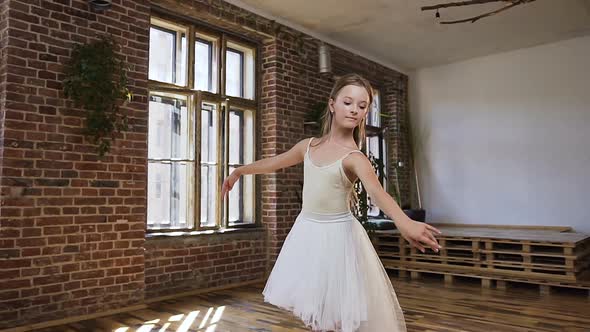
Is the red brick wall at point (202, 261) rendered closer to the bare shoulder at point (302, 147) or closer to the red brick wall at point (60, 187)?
the red brick wall at point (60, 187)

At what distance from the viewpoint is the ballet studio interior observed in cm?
344

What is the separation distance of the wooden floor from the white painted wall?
7.39 ft

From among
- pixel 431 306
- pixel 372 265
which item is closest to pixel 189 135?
pixel 431 306

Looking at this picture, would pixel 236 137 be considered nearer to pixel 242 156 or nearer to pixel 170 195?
pixel 242 156

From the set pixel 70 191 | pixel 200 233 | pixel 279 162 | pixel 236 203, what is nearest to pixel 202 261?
pixel 200 233

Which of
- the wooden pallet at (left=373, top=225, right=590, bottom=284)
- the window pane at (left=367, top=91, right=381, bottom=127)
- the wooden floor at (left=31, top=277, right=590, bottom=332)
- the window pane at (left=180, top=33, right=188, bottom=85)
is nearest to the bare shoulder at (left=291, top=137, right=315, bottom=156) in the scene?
the wooden floor at (left=31, top=277, right=590, bottom=332)

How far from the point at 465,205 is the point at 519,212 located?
2.58ft

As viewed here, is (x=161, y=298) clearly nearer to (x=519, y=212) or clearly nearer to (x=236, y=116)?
(x=236, y=116)

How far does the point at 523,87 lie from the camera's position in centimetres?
680

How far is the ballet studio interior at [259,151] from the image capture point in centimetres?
344

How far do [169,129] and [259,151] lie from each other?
1.18m

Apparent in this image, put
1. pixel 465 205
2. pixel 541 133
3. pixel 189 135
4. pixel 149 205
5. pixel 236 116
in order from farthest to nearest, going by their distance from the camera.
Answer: pixel 465 205, pixel 541 133, pixel 236 116, pixel 189 135, pixel 149 205

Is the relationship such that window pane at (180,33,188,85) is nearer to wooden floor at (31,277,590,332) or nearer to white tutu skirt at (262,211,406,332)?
wooden floor at (31,277,590,332)

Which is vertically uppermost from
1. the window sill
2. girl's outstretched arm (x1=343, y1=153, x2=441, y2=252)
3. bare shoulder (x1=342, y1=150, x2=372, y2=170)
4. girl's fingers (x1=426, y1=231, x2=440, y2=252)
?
bare shoulder (x1=342, y1=150, x2=372, y2=170)
